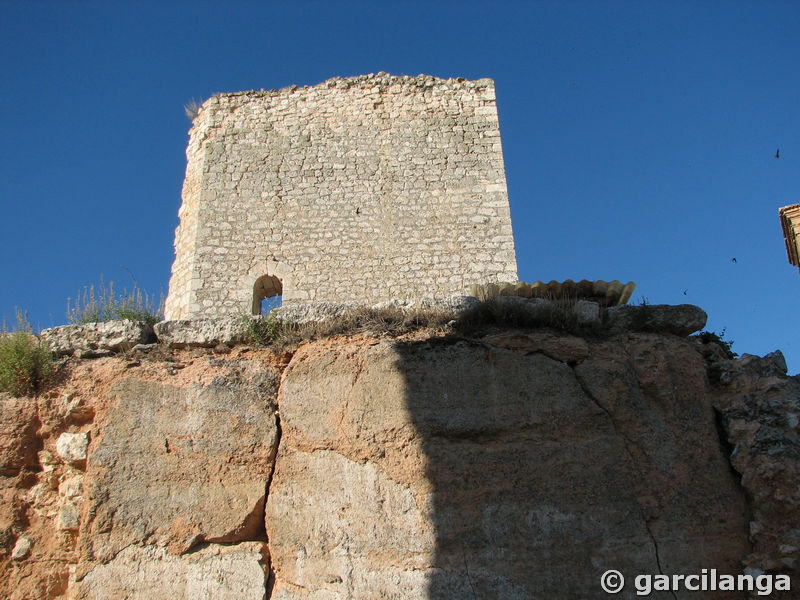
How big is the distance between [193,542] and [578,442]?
181 centimetres

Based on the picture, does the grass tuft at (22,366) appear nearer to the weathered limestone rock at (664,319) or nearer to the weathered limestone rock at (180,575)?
the weathered limestone rock at (180,575)

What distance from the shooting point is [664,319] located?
339 centimetres

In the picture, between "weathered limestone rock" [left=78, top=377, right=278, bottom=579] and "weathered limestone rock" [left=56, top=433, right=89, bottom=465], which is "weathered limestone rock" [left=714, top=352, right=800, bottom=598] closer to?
"weathered limestone rock" [left=78, top=377, right=278, bottom=579]

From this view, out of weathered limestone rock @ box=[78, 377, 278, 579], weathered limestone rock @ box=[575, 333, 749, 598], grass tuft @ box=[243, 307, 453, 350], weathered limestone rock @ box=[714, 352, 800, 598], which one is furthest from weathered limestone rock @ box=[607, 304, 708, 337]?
weathered limestone rock @ box=[78, 377, 278, 579]

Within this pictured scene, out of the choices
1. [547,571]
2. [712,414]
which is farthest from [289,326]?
[712,414]

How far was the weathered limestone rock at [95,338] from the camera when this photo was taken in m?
3.41

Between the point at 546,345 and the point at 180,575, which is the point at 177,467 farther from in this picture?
the point at 546,345

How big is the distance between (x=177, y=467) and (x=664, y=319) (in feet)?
8.48

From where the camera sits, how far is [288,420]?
3078 mm

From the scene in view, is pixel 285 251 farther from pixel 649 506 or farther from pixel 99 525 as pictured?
pixel 649 506

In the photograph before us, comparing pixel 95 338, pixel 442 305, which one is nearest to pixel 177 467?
pixel 95 338

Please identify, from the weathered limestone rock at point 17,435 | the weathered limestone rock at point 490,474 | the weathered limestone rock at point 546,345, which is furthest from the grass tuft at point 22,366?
the weathered limestone rock at point 546,345

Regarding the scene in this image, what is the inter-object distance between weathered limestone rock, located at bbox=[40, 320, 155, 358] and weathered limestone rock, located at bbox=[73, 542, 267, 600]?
1079 millimetres

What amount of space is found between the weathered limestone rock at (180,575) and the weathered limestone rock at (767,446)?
2.15m
